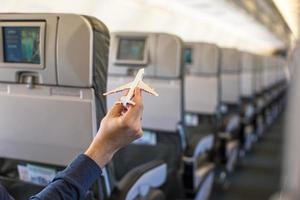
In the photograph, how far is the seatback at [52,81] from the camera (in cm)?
154

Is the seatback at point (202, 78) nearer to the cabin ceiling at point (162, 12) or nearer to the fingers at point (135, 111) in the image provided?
the cabin ceiling at point (162, 12)

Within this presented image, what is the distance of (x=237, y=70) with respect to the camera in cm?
532

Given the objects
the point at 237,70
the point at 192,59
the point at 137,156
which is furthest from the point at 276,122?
the point at 137,156

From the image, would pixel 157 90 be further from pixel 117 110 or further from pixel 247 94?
pixel 247 94

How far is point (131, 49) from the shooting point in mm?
2736

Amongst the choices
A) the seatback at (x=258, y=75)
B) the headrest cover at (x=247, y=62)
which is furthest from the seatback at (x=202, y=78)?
the seatback at (x=258, y=75)

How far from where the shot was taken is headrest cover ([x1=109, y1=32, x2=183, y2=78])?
8.75 ft

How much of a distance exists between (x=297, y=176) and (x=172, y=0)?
6.45 m

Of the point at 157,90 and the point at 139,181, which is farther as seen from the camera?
the point at 157,90

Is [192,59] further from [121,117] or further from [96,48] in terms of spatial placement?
[121,117]

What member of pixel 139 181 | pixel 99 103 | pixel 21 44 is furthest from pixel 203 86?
pixel 21 44

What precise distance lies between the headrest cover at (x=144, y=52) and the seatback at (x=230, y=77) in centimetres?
237

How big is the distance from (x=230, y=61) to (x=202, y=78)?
1221 mm

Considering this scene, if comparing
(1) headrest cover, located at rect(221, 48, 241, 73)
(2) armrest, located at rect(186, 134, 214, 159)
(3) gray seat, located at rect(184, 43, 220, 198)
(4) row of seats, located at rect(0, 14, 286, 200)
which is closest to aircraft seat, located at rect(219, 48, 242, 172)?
(1) headrest cover, located at rect(221, 48, 241, 73)
